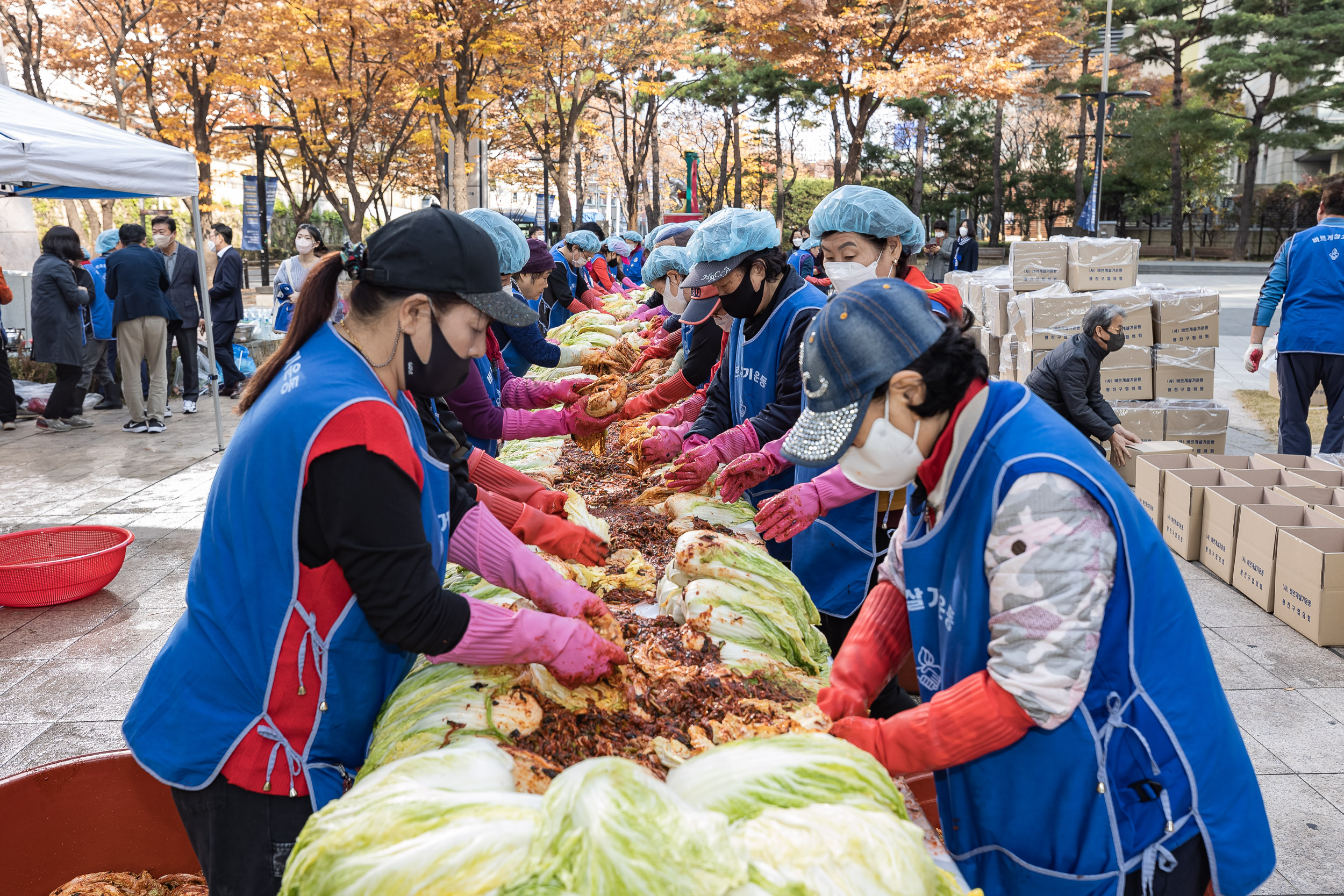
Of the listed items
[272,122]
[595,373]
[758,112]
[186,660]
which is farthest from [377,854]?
[758,112]

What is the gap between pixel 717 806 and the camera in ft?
4.53

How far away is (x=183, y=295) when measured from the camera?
11.2 m

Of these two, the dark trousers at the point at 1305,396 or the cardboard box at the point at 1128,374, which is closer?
the dark trousers at the point at 1305,396

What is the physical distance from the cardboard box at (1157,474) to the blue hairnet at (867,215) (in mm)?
3616

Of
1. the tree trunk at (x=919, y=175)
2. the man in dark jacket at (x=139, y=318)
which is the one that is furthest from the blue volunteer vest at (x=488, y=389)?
the tree trunk at (x=919, y=175)

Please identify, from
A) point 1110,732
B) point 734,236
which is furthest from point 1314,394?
point 1110,732

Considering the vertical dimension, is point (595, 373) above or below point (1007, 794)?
above

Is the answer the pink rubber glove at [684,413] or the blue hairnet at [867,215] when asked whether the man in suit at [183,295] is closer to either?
the pink rubber glove at [684,413]

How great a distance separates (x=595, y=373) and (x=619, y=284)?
33.9ft

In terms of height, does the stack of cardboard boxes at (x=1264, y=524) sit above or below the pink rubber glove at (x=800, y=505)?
below

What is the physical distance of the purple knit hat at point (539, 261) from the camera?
518cm

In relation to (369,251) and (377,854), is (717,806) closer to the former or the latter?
(377,854)

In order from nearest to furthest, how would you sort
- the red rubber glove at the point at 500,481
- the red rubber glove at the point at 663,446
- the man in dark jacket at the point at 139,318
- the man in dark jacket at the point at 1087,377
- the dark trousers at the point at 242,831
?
the dark trousers at the point at 242,831 → the red rubber glove at the point at 500,481 → the red rubber glove at the point at 663,446 → the man in dark jacket at the point at 1087,377 → the man in dark jacket at the point at 139,318

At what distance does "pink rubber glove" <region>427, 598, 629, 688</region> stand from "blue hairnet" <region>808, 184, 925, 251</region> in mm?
2223
